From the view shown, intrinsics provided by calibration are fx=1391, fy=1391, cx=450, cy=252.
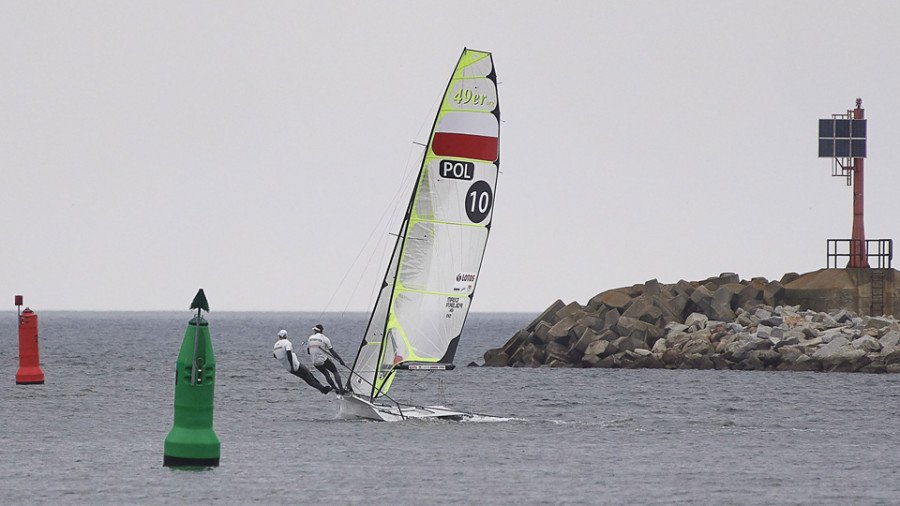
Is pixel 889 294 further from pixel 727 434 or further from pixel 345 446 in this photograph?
pixel 345 446

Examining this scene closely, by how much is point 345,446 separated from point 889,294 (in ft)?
A: 128

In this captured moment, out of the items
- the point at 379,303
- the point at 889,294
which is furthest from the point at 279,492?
the point at 889,294

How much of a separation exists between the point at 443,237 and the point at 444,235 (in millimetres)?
50

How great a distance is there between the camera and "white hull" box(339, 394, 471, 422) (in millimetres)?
32062

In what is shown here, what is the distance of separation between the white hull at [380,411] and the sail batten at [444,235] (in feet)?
2.76

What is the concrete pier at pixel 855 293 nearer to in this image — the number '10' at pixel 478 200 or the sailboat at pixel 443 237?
the sailboat at pixel 443 237

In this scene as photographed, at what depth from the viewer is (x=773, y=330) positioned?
57.8 metres

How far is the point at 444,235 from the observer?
102ft

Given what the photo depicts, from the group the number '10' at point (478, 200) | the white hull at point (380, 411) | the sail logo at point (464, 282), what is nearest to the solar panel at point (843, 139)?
the white hull at point (380, 411)

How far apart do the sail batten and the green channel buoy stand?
9108 mm

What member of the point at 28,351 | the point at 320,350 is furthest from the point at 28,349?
the point at 320,350

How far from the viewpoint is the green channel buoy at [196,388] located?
21625 mm

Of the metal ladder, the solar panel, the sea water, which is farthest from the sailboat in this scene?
the solar panel

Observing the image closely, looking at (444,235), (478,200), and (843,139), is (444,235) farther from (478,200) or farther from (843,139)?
(843,139)
